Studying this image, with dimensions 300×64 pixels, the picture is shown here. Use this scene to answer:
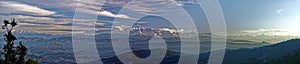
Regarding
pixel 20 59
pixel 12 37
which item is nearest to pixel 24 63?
pixel 20 59

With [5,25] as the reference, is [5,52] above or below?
below

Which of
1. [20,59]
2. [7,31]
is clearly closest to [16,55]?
[20,59]

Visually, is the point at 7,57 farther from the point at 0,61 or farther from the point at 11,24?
the point at 11,24

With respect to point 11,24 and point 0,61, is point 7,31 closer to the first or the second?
point 11,24

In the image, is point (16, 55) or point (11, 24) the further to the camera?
point (16, 55)

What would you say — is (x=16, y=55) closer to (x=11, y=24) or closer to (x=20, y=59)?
(x=20, y=59)

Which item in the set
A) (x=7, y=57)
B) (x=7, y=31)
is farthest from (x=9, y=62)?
(x=7, y=31)

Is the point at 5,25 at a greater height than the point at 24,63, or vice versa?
the point at 5,25
